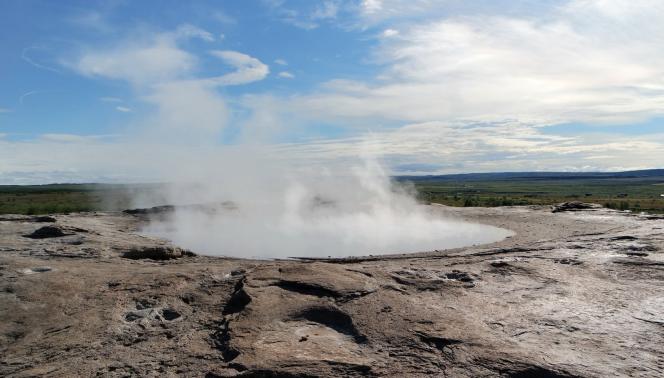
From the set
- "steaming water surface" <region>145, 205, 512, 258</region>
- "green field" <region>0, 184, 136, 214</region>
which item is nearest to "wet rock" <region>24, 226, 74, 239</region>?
"steaming water surface" <region>145, 205, 512, 258</region>


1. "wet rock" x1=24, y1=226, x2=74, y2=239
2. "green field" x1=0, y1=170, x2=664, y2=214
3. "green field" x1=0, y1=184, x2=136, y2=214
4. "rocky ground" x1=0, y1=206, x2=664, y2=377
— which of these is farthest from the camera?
"green field" x1=0, y1=170, x2=664, y2=214

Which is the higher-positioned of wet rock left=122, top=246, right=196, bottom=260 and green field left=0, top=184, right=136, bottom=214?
green field left=0, top=184, right=136, bottom=214

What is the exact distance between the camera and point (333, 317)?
5852 millimetres

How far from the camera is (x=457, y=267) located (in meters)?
8.11

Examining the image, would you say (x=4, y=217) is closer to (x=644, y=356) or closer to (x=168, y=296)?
(x=168, y=296)

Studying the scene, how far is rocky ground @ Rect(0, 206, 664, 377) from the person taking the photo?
192 inches

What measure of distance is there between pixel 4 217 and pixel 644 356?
630 inches

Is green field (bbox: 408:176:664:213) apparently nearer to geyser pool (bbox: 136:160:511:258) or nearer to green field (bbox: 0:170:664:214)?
green field (bbox: 0:170:664:214)

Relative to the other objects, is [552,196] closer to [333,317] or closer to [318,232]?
[318,232]

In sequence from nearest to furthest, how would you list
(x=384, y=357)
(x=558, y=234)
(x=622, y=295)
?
1. (x=384, y=357)
2. (x=622, y=295)
3. (x=558, y=234)

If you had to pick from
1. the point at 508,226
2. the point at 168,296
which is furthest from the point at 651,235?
the point at 168,296

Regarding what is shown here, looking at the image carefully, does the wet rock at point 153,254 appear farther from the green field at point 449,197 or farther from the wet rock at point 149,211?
A: the green field at point 449,197

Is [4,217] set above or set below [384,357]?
above

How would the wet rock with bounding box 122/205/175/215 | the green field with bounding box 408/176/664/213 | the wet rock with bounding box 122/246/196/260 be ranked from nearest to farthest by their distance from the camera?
the wet rock with bounding box 122/246/196/260, the wet rock with bounding box 122/205/175/215, the green field with bounding box 408/176/664/213
